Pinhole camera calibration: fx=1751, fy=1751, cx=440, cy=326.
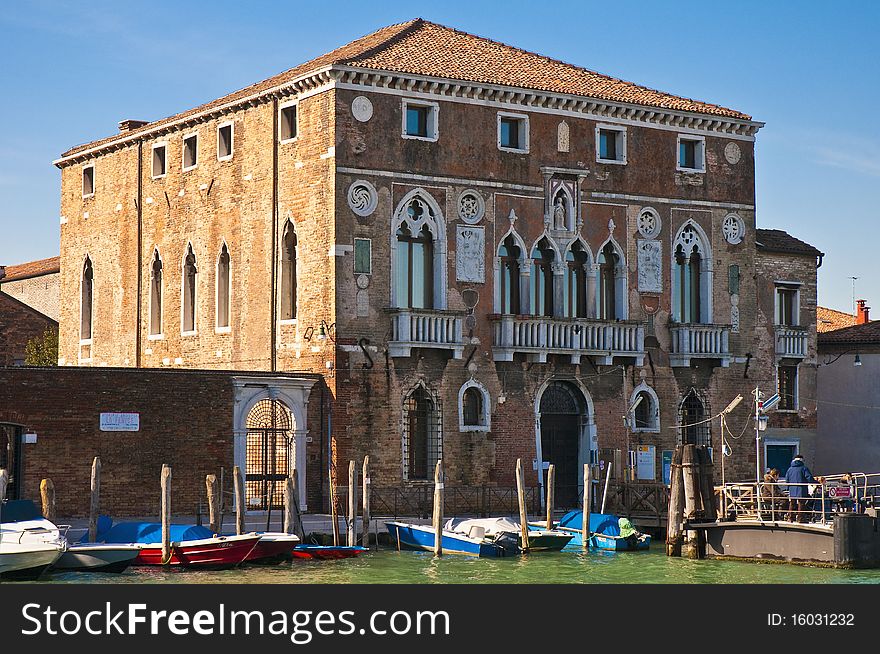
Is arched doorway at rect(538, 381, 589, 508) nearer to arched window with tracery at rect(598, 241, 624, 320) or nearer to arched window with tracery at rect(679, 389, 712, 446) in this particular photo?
arched window with tracery at rect(598, 241, 624, 320)

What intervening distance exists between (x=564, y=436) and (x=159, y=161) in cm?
911

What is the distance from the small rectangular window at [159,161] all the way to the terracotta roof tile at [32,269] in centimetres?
773

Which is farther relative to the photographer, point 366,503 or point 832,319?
point 832,319

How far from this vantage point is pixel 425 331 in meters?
27.9

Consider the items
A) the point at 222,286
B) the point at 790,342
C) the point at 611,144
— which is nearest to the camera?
the point at 222,286

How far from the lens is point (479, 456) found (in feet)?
93.6

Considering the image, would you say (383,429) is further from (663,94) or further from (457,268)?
(663,94)

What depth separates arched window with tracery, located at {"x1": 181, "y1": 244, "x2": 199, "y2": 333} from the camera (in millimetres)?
31172

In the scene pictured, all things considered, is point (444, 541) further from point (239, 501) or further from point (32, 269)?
point (32, 269)

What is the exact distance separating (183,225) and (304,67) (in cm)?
390

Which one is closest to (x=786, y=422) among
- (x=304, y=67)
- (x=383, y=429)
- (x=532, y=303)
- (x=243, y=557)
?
Answer: (x=532, y=303)

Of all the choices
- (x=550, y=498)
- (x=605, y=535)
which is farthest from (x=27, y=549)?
(x=605, y=535)

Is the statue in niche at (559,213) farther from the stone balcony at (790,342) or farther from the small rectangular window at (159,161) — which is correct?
the small rectangular window at (159,161)

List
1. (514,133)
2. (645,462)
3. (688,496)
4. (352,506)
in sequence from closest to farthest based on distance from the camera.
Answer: (352,506)
(688,496)
(514,133)
(645,462)
